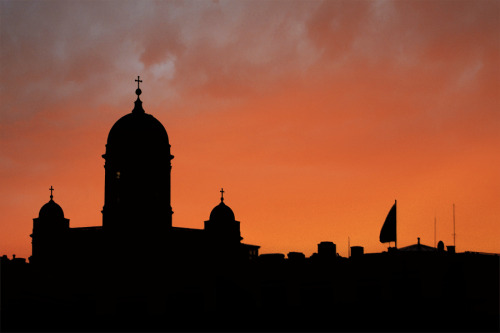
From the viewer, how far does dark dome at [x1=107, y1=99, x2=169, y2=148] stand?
6731 cm

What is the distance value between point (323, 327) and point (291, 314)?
5485 mm

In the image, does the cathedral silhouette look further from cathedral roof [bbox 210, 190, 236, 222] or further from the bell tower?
cathedral roof [bbox 210, 190, 236, 222]

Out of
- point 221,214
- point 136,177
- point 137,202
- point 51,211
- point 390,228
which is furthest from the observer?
point 51,211

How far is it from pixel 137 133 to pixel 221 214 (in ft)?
36.9

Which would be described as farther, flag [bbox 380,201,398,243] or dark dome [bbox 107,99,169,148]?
dark dome [bbox 107,99,169,148]

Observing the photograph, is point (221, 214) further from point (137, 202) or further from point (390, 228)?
point (390, 228)

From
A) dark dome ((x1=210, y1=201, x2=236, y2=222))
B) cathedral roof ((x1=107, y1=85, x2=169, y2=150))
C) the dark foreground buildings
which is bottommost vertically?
the dark foreground buildings

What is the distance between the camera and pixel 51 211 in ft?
249

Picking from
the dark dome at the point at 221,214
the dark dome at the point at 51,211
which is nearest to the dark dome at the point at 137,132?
the dark dome at the point at 221,214

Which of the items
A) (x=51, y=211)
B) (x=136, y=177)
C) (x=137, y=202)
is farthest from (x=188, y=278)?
(x=51, y=211)

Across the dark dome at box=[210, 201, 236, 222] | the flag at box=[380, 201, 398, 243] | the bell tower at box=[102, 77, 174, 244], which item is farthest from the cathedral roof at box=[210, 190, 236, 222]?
the flag at box=[380, 201, 398, 243]

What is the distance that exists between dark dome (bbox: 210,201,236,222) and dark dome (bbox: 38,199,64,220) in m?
13.7

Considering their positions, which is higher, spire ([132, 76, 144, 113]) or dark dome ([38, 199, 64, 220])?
spire ([132, 76, 144, 113])

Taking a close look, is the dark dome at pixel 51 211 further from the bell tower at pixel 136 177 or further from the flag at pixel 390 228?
the flag at pixel 390 228
